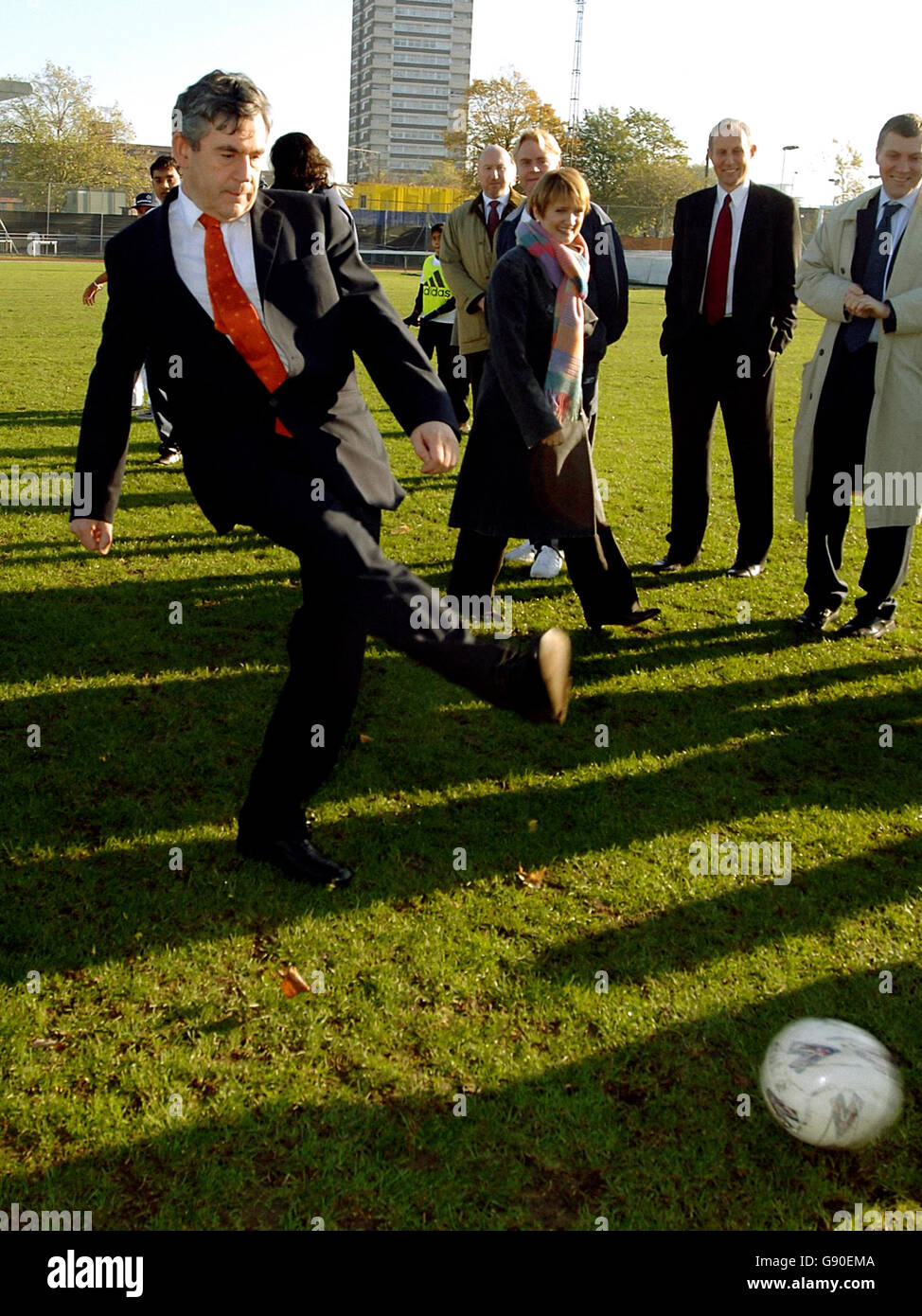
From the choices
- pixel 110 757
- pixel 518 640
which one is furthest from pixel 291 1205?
pixel 518 640

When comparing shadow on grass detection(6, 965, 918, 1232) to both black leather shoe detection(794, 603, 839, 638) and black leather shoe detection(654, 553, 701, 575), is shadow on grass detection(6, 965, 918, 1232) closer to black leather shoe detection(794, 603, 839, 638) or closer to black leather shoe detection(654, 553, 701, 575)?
black leather shoe detection(794, 603, 839, 638)

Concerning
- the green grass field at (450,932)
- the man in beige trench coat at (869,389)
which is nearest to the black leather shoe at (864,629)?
the man in beige trench coat at (869,389)

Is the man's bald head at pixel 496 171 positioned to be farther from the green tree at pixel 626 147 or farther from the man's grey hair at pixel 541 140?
the green tree at pixel 626 147

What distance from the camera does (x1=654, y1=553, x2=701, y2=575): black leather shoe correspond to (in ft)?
24.0

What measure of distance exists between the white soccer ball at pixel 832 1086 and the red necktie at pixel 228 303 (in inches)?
91.2

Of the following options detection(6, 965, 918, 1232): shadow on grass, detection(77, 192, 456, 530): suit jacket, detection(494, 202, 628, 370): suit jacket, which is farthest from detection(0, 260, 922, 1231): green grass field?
detection(494, 202, 628, 370): suit jacket

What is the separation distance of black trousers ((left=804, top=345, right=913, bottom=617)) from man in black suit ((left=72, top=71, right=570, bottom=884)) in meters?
3.36

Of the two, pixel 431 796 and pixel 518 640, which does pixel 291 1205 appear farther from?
pixel 518 640

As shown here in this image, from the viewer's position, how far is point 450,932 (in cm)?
358

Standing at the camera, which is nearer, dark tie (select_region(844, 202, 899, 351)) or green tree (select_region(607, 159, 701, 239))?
dark tie (select_region(844, 202, 899, 351))

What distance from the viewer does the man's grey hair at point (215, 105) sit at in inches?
122

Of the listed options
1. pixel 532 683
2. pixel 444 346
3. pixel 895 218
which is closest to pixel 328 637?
pixel 532 683

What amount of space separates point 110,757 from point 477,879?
5.60 feet

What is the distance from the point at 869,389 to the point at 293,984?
4.44m
